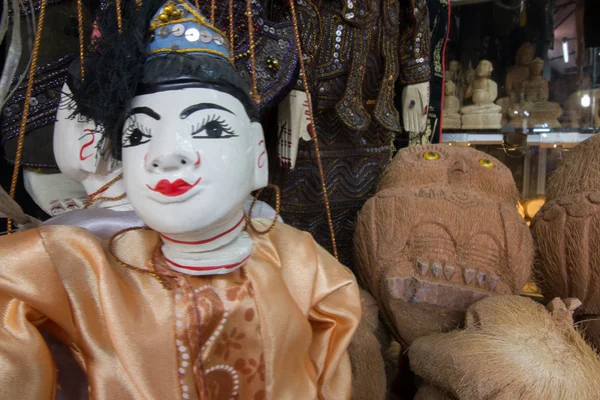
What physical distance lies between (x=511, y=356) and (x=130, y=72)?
85 centimetres

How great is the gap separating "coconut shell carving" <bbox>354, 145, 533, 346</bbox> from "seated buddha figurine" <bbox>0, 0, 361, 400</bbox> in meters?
0.41

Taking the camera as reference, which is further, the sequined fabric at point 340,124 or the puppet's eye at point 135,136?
the sequined fabric at point 340,124

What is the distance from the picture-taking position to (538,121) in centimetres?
268

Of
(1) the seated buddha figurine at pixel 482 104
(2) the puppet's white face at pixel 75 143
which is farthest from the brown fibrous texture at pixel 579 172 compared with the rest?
(1) the seated buddha figurine at pixel 482 104

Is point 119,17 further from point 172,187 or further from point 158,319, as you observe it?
point 158,319

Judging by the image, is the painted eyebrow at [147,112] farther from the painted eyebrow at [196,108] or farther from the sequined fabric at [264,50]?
the sequined fabric at [264,50]

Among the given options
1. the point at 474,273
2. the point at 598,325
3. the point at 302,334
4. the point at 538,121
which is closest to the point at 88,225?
the point at 302,334

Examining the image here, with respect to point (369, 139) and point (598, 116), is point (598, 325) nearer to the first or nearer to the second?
point (369, 139)

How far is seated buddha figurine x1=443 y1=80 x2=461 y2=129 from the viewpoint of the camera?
2.84m

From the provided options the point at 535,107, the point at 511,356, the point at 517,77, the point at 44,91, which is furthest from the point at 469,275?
the point at 517,77

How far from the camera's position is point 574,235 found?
122 centimetres

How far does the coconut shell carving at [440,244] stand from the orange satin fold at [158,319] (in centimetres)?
31

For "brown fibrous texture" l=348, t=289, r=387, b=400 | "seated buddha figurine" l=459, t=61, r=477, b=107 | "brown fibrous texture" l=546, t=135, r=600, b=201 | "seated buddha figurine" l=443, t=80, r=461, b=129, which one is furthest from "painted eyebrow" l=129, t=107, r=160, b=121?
"seated buddha figurine" l=459, t=61, r=477, b=107

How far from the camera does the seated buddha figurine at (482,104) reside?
276cm
